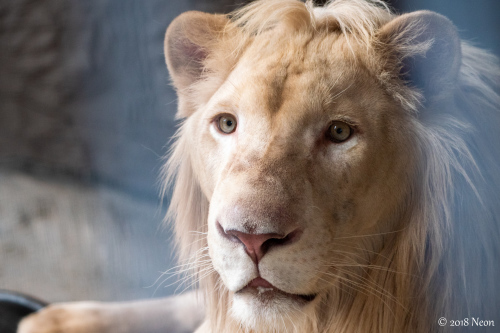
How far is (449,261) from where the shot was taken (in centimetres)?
99

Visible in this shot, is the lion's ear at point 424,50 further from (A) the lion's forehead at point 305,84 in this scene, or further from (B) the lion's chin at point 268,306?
(B) the lion's chin at point 268,306

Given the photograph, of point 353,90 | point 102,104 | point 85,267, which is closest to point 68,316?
point 85,267

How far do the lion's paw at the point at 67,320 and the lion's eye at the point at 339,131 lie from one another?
3.14 ft

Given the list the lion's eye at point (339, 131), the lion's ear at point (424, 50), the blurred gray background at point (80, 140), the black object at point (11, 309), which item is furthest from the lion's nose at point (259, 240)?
the black object at point (11, 309)

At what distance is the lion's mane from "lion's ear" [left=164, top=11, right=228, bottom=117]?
0.14 metres

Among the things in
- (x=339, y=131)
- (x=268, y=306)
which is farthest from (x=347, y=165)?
(x=268, y=306)

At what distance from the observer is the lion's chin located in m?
0.87

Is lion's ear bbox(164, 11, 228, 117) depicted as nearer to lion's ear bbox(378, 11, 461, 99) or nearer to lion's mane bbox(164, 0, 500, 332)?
lion's mane bbox(164, 0, 500, 332)

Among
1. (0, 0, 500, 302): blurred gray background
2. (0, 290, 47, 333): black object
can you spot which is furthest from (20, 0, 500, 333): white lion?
(0, 290, 47, 333): black object

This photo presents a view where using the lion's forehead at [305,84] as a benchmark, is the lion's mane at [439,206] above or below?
below

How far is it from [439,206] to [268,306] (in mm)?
388

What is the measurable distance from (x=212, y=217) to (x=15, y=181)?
0.94m

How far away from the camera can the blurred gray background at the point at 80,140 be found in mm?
1465

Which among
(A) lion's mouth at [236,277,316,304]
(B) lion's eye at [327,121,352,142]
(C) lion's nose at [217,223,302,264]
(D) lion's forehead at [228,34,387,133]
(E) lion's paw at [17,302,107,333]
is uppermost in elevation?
(D) lion's forehead at [228,34,387,133]
